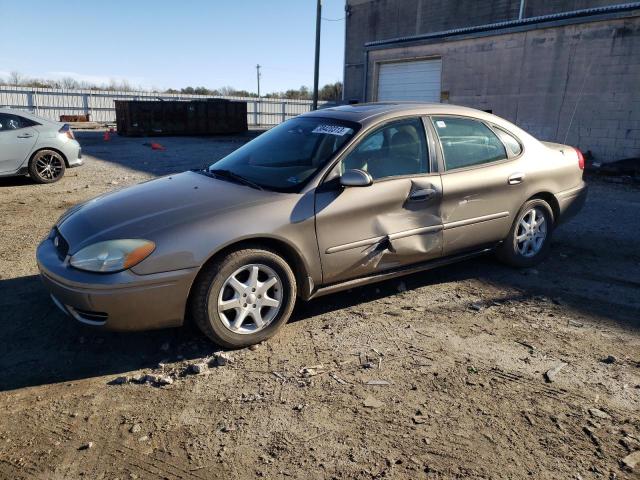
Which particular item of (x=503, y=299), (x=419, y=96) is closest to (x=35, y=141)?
(x=503, y=299)

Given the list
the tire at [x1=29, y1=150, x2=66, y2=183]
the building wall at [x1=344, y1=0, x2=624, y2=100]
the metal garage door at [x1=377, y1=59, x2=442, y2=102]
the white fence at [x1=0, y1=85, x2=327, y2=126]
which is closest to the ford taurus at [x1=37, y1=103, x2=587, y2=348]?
the tire at [x1=29, y1=150, x2=66, y2=183]

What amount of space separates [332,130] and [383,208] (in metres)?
0.81

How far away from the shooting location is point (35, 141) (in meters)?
9.45

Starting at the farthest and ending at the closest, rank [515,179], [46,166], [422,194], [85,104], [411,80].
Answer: [85,104]
[411,80]
[46,166]
[515,179]
[422,194]

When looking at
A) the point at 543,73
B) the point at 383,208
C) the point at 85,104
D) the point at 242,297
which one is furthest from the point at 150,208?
the point at 85,104

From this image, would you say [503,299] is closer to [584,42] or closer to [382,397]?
[382,397]

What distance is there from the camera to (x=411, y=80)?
17406 mm

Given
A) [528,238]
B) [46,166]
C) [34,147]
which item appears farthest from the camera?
[46,166]

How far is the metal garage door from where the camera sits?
16.6 meters

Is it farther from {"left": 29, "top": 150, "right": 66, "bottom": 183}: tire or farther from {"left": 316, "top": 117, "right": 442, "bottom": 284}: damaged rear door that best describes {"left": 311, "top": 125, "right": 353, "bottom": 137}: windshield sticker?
{"left": 29, "top": 150, "right": 66, "bottom": 183}: tire

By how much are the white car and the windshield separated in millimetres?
6710

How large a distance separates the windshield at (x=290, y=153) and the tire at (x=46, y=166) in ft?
22.4

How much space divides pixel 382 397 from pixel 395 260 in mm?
1367

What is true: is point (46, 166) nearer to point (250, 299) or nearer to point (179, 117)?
point (250, 299)
